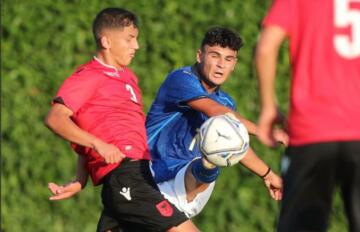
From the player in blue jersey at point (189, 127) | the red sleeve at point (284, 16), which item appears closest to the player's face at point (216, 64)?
the player in blue jersey at point (189, 127)

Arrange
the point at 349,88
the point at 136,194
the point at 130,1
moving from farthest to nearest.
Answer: the point at 130,1 → the point at 136,194 → the point at 349,88

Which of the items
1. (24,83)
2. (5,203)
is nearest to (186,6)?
(24,83)

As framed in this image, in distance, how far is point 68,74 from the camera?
1026 centimetres

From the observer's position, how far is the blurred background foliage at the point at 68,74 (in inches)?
399

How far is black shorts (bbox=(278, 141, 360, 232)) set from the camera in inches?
189

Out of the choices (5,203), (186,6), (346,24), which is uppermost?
(346,24)

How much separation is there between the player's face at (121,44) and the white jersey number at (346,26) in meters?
2.42

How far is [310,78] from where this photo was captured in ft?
16.1

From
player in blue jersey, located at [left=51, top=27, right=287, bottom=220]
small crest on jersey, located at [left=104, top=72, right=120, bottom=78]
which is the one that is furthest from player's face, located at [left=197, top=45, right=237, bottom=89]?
small crest on jersey, located at [left=104, top=72, right=120, bottom=78]

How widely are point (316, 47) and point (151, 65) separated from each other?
5.41m

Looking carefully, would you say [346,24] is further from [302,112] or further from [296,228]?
[296,228]

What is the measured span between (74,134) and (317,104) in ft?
6.69

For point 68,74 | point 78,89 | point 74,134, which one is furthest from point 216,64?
point 68,74

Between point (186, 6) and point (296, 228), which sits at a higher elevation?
point (296, 228)
